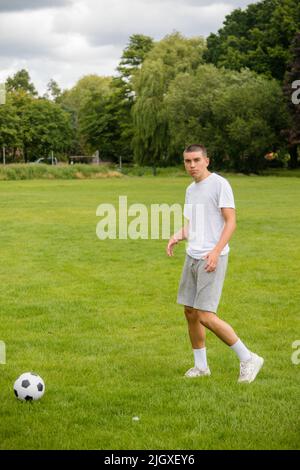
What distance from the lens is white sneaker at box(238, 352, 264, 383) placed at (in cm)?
666

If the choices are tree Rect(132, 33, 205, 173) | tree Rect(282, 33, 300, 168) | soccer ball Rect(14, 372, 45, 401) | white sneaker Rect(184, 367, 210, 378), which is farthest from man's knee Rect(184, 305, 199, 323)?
tree Rect(132, 33, 205, 173)

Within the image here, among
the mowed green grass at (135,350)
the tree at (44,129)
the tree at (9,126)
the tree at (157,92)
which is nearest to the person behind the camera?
the mowed green grass at (135,350)

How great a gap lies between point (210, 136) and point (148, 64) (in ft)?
30.3

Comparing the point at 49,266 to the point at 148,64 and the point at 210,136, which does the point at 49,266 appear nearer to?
the point at 210,136

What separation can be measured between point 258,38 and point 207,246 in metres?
65.1

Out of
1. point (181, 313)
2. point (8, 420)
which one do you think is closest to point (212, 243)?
point (8, 420)

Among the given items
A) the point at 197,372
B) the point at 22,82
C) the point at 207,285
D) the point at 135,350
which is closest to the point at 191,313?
the point at 207,285

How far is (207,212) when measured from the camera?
21.4 feet

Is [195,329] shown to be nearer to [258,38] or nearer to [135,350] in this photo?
[135,350]

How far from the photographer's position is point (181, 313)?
9.86m

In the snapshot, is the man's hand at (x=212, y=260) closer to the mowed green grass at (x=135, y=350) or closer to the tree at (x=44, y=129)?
the mowed green grass at (x=135, y=350)

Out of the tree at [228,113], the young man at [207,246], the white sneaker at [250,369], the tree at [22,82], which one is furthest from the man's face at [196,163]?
the tree at [22,82]

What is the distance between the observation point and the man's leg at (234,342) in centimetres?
656

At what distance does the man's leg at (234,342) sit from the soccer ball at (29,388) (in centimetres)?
160
